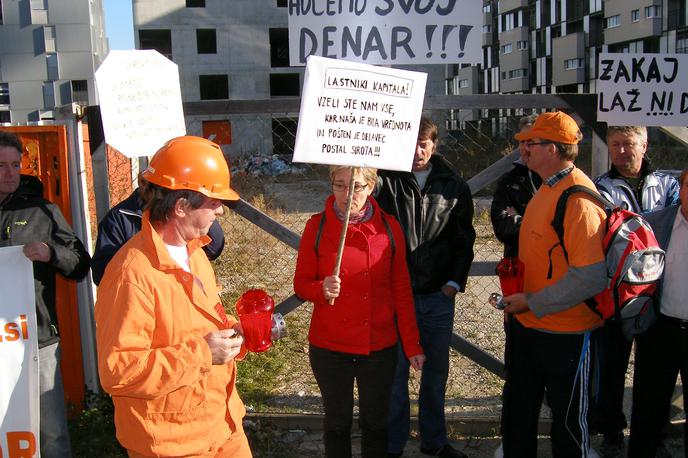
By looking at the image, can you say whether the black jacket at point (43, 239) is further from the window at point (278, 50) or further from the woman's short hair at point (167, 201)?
the window at point (278, 50)

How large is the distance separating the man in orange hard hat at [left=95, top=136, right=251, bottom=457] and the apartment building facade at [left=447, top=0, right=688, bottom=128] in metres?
32.6

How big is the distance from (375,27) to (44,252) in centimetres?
221

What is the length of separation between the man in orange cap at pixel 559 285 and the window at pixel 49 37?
37.1m

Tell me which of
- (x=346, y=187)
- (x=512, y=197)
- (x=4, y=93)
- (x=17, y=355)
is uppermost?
(x=4, y=93)

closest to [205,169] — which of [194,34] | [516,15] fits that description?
[194,34]

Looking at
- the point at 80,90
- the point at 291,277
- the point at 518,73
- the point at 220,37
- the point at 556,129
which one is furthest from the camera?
the point at 518,73

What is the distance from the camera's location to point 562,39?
159ft

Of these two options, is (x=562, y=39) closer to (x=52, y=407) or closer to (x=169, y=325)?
(x=52, y=407)

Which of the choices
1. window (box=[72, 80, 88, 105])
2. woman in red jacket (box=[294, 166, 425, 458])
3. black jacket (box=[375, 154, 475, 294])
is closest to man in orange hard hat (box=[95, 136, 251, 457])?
woman in red jacket (box=[294, 166, 425, 458])

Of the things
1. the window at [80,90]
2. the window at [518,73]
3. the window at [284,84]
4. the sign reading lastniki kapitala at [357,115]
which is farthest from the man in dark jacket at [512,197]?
the window at [518,73]

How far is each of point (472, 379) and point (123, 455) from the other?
8.78 ft

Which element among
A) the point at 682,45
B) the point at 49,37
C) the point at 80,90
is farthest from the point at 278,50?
the point at 682,45

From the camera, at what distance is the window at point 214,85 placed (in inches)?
1572

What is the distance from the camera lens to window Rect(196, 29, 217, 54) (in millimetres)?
39781
